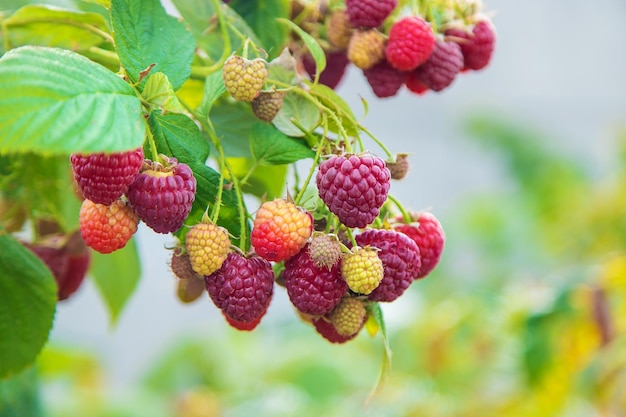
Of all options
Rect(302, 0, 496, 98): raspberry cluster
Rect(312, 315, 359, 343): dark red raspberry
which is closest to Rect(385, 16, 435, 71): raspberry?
Rect(302, 0, 496, 98): raspberry cluster

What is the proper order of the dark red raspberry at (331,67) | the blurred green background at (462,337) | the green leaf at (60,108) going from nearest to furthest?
1. the green leaf at (60,108)
2. the dark red raspberry at (331,67)
3. the blurred green background at (462,337)

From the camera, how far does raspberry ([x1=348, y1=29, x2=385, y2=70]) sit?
66 cm

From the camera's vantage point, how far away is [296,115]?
58cm

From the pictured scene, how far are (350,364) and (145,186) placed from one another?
1730 millimetres

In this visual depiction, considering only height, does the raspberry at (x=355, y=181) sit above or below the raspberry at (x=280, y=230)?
above

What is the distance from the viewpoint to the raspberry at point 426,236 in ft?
1.95

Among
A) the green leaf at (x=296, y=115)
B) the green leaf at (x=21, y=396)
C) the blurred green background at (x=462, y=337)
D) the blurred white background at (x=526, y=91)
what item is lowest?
the blurred white background at (x=526, y=91)

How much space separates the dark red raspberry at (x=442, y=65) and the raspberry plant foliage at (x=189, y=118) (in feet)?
0.05

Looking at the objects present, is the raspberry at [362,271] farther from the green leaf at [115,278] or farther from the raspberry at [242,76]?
the green leaf at [115,278]

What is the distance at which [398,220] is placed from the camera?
2.04 feet

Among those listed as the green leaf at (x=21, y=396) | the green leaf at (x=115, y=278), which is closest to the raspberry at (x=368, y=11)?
the green leaf at (x=115, y=278)

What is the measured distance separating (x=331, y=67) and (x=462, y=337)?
99 cm

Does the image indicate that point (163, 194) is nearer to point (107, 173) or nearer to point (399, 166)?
point (107, 173)

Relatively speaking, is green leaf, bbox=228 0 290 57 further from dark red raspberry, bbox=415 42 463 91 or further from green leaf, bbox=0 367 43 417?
green leaf, bbox=0 367 43 417
